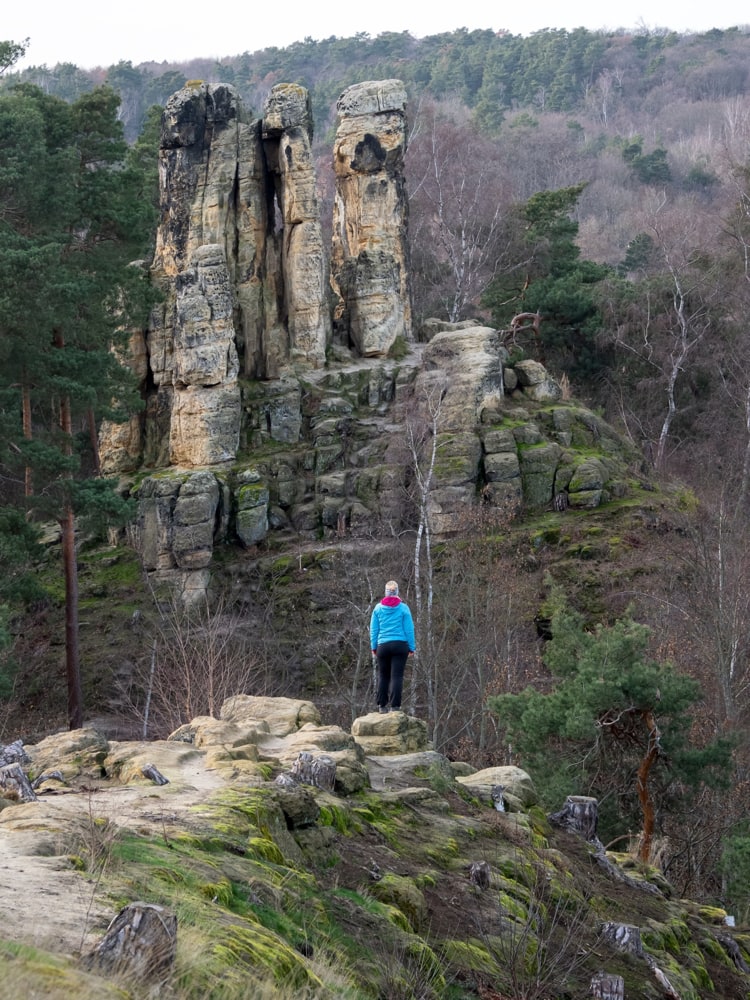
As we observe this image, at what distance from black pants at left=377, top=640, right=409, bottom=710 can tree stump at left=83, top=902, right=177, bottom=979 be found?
331 inches

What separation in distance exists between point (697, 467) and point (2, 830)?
36.9 meters

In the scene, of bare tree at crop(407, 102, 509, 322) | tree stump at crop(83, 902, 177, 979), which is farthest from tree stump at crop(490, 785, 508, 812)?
bare tree at crop(407, 102, 509, 322)

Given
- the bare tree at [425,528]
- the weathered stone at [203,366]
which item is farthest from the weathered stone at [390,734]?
the weathered stone at [203,366]

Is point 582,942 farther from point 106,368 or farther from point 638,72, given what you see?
point 638,72

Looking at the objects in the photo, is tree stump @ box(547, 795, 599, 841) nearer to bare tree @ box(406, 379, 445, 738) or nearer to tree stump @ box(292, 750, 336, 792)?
tree stump @ box(292, 750, 336, 792)

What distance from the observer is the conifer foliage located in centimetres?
2595

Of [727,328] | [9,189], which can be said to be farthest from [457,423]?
[727,328]

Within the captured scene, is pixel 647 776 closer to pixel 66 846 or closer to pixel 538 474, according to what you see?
pixel 66 846

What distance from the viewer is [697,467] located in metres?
41.2

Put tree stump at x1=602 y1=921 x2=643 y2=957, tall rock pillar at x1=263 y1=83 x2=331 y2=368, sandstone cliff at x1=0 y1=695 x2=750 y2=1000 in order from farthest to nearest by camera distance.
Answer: tall rock pillar at x1=263 y1=83 x2=331 y2=368 → tree stump at x1=602 y1=921 x2=643 y2=957 → sandstone cliff at x1=0 y1=695 x2=750 y2=1000

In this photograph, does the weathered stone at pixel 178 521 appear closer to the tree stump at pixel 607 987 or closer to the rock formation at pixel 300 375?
the rock formation at pixel 300 375

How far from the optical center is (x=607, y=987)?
731cm

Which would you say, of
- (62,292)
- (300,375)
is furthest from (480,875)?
(300,375)

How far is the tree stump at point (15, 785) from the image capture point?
779 cm
